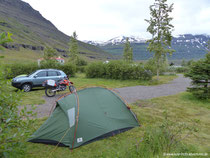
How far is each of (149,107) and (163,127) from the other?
4053mm

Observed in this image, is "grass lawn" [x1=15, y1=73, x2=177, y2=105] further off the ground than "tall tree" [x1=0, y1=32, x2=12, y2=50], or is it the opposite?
"tall tree" [x1=0, y1=32, x2=12, y2=50]

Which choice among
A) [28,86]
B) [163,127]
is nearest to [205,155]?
[163,127]

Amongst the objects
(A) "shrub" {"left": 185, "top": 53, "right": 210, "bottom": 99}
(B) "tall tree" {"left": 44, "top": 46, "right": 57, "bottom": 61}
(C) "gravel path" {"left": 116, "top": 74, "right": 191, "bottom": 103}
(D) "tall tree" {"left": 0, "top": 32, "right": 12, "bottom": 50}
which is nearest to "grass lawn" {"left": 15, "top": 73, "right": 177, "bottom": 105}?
(C) "gravel path" {"left": 116, "top": 74, "right": 191, "bottom": 103}

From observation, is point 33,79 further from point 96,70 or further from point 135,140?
point 96,70

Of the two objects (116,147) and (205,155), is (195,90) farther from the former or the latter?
(116,147)

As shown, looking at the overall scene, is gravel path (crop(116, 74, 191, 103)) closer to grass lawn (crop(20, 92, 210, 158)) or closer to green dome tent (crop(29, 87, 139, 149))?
grass lawn (crop(20, 92, 210, 158))

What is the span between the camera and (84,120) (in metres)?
4.52

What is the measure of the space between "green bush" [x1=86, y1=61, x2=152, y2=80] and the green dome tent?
12.8 metres

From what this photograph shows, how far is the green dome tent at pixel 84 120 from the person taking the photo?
4.29 m

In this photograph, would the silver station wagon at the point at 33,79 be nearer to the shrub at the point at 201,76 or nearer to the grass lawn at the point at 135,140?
the grass lawn at the point at 135,140

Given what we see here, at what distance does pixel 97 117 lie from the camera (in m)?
4.72

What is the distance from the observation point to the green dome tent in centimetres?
429

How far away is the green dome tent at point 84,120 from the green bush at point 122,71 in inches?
502

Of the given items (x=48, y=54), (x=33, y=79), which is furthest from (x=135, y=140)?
(x=48, y=54)
